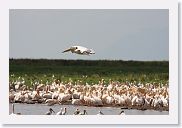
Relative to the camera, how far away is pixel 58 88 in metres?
176

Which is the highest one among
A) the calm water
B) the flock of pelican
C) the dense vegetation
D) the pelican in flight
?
the pelican in flight

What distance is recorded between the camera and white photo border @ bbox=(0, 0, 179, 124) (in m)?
175

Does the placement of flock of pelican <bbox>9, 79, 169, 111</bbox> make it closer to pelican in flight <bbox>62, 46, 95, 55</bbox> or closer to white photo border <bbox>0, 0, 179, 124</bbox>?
white photo border <bbox>0, 0, 179, 124</bbox>

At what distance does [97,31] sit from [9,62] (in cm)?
58

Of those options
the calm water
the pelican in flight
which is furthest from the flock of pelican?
the pelican in flight

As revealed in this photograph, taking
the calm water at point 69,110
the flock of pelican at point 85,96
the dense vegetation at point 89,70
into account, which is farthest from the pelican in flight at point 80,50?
the calm water at point 69,110

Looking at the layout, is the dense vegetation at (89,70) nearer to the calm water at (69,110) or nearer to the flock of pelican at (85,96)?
the flock of pelican at (85,96)

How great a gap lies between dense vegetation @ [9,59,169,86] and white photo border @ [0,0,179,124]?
56mm

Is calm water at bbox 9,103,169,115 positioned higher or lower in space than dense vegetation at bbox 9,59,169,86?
lower
